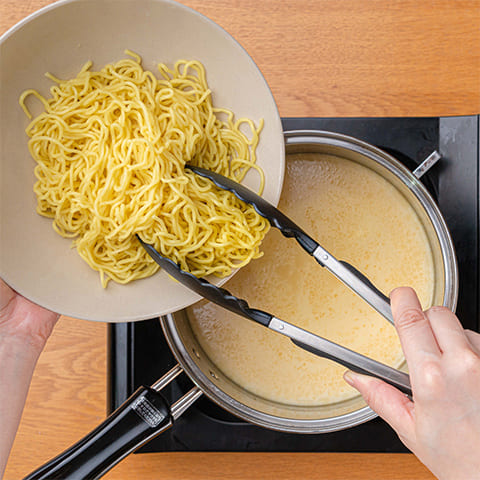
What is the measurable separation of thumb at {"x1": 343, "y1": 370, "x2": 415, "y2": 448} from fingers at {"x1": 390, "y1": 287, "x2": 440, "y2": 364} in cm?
7

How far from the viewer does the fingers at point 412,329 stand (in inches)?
24.0

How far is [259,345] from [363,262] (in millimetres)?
279

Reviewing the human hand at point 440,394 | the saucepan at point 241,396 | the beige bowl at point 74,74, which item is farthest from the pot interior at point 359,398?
the human hand at point 440,394

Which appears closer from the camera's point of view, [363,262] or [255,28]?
[363,262]

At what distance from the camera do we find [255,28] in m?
1.09

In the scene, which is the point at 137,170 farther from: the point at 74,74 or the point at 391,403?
the point at 391,403

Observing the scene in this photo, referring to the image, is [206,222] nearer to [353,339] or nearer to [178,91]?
[178,91]

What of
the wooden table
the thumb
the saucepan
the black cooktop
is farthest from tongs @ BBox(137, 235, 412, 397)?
the wooden table

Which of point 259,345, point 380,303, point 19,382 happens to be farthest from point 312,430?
point 19,382

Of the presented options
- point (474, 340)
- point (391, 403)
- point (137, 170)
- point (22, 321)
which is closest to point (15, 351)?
point (22, 321)

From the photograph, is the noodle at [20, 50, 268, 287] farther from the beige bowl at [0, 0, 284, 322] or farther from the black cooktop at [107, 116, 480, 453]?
the black cooktop at [107, 116, 480, 453]

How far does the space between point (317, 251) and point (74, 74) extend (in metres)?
0.50

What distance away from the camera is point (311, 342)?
66cm

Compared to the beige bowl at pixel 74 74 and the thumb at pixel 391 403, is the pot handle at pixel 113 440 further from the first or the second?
the thumb at pixel 391 403
